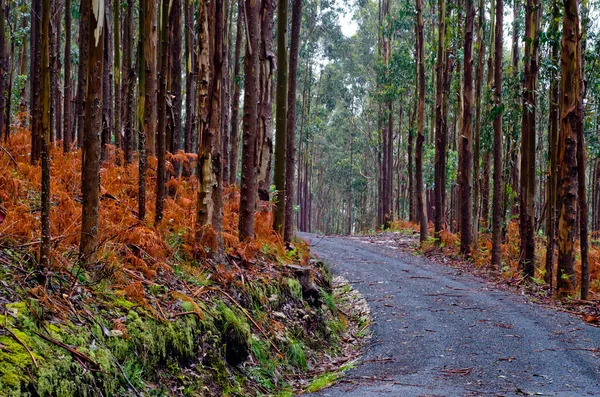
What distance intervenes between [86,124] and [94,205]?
2.43ft

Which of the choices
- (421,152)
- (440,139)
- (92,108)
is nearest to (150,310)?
(92,108)

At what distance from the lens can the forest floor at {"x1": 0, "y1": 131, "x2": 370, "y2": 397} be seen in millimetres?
4023

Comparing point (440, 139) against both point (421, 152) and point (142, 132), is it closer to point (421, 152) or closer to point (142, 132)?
point (421, 152)

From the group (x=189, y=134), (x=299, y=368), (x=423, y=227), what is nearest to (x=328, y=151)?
(x=423, y=227)

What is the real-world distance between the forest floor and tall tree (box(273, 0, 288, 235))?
2.55 feet

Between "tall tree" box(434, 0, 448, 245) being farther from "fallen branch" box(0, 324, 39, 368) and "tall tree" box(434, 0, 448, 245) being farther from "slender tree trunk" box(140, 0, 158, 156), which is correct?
"fallen branch" box(0, 324, 39, 368)

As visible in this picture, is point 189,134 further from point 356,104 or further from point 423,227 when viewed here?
point 356,104

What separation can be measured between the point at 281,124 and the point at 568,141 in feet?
18.3

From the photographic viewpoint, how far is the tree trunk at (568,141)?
10477 millimetres

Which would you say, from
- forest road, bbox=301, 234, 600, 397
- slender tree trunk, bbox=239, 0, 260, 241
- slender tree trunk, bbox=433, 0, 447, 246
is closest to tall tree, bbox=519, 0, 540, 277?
forest road, bbox=301, 234, 600, 397

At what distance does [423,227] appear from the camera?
66.4 ft

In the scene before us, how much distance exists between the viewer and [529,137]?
42.2ft

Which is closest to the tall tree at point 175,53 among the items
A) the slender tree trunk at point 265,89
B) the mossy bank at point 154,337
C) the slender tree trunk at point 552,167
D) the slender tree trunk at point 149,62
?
the slender tree trunk at point 149,62

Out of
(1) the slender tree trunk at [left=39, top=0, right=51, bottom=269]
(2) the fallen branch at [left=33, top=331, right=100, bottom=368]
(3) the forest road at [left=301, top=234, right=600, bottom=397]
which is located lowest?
(3) the forest road at [left=301, top=234, right=600, bottom=397]
